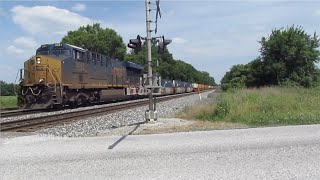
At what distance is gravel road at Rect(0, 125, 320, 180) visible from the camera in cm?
638

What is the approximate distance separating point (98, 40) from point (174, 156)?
70.8 meters

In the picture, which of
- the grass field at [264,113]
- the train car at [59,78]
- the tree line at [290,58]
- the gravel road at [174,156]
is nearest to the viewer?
the gravel road at [174,156]

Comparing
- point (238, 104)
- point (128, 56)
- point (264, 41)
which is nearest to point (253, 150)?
point (238, 104)

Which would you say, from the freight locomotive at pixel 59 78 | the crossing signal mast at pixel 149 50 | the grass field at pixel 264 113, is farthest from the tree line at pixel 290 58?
the crossing signal mast at pixel 149 50

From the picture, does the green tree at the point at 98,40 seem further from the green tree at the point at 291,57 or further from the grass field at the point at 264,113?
the grass field at the point at 264,113

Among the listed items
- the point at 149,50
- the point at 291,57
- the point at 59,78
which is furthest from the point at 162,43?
the point at 291,57

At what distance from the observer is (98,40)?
7638cm

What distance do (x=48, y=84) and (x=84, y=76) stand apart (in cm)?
373

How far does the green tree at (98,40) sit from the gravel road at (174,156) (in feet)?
216

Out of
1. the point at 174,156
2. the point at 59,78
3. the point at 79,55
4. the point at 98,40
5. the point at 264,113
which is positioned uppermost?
the point at 98,40

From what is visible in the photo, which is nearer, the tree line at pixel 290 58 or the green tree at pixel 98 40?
the tree line at pixel 290 58

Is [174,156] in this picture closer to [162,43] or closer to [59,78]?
[162,43]

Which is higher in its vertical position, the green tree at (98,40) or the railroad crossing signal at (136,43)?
the green tree at (98,40)

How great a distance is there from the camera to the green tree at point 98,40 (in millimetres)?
74500
